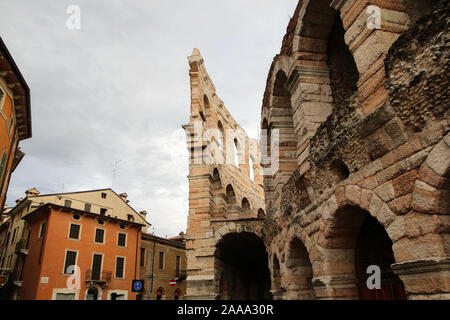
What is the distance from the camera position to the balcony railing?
18.3m

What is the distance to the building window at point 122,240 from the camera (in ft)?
68.9

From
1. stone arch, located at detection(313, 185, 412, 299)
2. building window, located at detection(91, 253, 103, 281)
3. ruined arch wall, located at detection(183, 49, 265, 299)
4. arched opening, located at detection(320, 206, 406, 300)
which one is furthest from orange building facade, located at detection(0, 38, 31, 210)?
arched opening, located at detection(320, 206, 406, 300)

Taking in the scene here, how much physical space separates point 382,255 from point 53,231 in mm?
17775

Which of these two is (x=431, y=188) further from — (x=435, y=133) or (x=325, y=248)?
(x=325, y=248)

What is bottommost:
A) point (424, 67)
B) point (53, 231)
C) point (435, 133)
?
point (435, 133)

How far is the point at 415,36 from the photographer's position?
9.95 feet

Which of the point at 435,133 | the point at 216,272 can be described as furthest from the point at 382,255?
the point at 216,272

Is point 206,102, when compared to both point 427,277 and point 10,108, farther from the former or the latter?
point 427,277

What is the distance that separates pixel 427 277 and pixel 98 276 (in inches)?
766

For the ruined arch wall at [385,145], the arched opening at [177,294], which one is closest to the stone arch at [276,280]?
the ruined arch wall at [385,145]

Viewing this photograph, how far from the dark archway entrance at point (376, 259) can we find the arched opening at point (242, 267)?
6567 mm

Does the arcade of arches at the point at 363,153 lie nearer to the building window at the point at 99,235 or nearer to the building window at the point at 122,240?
the building window at the point at 99,235

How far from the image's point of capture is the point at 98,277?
18906 millimetres

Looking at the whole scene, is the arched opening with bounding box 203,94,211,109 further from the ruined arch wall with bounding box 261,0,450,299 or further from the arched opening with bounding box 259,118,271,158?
the ruined arch wall with bounding box 261,0,450,299
